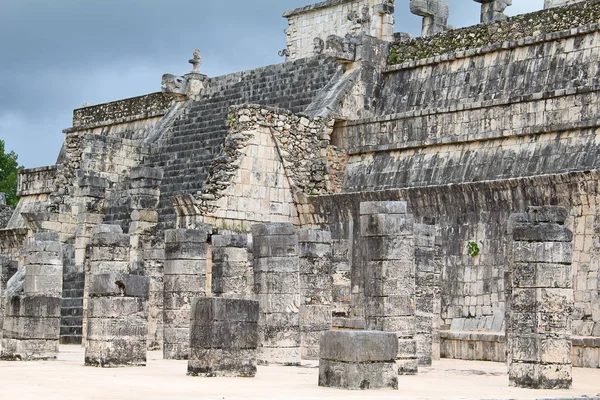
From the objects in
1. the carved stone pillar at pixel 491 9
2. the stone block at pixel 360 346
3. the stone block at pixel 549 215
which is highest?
the carved stone pillar at pixel 491 9

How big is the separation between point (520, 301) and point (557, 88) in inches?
351

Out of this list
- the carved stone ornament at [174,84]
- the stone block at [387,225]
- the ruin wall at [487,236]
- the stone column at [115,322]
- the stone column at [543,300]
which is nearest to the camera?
the stone column at [543,300]

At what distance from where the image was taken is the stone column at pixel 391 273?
1766 centimetres

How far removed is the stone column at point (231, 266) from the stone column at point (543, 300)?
649 centimetres

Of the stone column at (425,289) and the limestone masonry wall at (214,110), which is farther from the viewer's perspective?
the limestone masonry wall at (214,110)

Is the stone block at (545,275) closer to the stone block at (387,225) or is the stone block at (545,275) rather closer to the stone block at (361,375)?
the stone block at (361,375)

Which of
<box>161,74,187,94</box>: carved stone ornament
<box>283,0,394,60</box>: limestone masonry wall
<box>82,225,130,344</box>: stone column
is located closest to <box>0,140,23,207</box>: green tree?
<box>283,0,394,60</box>: limestone masonry wall

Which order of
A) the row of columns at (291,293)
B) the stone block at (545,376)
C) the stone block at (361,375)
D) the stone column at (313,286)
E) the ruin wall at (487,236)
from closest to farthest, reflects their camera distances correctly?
1. the stone block at (361,375)
2. the stone block at (545,376)
3. the row of columns at (291,293)
4. the stone column at (313,286)
5. the ruin wall at (487,236)

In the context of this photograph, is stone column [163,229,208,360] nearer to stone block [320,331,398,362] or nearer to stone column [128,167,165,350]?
stone column [128,167,165,350]

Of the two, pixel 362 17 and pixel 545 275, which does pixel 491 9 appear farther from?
pixel 545 275

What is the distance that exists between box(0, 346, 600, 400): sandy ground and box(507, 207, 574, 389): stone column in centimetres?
39

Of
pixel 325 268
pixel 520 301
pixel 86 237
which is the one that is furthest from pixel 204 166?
pixel 520 301

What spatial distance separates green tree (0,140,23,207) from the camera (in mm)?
54375

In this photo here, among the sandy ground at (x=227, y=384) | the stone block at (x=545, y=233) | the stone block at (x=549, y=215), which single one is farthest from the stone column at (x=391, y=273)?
the stone block at (x=549, y=215)
